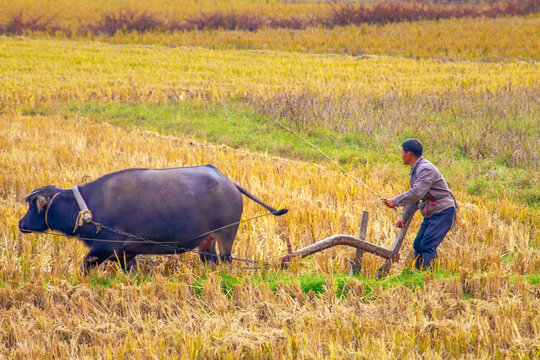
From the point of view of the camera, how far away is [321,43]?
25.9 metres

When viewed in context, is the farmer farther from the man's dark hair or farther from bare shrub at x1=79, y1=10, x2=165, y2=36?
bare shrub at x1=79, y1=10, x2=165, y2=36

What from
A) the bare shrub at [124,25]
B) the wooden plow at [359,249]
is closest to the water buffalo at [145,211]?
the wooden plow at [359,249]

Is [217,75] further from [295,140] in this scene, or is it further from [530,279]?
[530,279]

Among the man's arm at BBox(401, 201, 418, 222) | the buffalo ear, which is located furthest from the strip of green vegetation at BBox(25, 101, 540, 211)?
the buffalo ear

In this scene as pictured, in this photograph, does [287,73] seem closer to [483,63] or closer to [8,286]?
[483,63]

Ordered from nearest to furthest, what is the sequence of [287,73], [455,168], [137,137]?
[455,168]
[137,137]
[287,73]

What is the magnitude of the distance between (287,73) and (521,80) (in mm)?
7195

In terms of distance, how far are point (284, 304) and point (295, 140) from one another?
6.63 metres

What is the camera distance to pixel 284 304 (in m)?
3.90

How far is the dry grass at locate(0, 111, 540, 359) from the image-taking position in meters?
3.35

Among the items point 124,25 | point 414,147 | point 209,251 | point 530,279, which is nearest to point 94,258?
point 209,251

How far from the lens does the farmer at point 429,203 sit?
15.2 feet

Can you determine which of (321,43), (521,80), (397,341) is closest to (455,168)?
(397,341)

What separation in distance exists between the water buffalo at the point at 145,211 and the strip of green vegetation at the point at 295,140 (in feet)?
13.8
